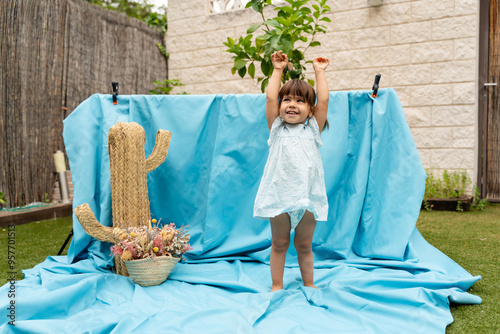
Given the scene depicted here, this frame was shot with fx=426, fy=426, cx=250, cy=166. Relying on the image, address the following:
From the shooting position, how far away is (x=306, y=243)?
2.06 m

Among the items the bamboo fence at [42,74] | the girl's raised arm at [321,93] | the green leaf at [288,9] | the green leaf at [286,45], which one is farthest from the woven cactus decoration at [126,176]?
the bamboo fence at [42,74]

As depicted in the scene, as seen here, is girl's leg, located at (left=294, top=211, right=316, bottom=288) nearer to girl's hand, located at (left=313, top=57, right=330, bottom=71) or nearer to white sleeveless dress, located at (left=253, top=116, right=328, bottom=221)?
white sleeveless dress, located at (left=253, top=116, right=328, bottom=221)

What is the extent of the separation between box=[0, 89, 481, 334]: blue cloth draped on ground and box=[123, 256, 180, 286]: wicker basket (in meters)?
0.05

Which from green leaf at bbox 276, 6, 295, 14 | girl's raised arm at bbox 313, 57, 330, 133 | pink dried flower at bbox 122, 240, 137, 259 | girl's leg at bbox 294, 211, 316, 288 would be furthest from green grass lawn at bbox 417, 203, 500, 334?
green leaf at bbox 276, 6, 295, 14

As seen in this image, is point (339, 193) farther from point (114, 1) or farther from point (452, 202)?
point (114, 1)

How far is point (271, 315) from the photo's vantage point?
176 cm

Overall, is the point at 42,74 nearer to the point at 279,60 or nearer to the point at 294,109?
the point at 279,60

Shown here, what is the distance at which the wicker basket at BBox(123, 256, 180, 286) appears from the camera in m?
2.10

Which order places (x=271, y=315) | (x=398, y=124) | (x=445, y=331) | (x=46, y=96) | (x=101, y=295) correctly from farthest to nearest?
(x=46, y=96)
(x=398, y=124)
(x=101, y=295)
(x=271, y=315)
(x=445, y=331)

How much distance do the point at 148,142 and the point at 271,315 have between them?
4.72 feet

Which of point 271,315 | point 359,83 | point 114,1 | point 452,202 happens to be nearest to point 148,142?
point 271,315

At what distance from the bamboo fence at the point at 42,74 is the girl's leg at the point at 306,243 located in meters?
2.99

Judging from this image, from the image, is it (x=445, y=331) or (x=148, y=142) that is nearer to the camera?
(x=445, y=331)

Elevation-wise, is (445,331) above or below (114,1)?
below
